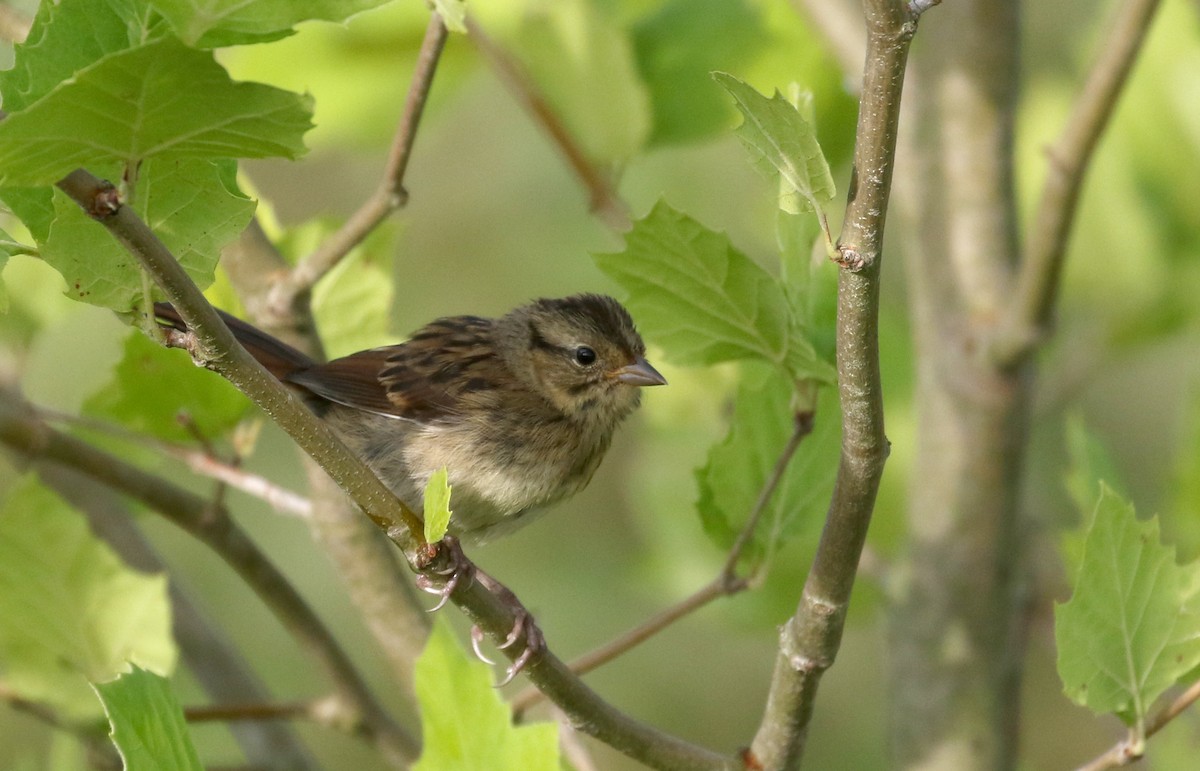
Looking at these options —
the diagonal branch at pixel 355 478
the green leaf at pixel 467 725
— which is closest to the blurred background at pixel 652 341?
the diagonal branch at pixel 355 478

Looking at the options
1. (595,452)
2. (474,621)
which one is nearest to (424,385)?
(595,452)

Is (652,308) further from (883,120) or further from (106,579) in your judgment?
(106,579)

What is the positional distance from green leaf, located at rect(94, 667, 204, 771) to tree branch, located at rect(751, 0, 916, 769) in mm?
785

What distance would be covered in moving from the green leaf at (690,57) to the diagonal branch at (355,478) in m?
1.49

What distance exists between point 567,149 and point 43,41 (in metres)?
1.69

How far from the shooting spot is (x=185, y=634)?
10.1 ft

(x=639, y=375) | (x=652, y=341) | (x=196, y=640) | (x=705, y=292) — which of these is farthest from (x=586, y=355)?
(x=705, y=292)

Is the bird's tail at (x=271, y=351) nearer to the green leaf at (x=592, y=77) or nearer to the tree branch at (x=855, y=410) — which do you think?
the green leaf at (x=592, y=77)

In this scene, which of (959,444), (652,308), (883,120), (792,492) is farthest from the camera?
(959,444)

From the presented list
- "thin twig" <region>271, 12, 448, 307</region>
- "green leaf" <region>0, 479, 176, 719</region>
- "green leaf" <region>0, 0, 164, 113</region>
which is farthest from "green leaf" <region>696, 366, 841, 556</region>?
"green leaf" <region>0, 0, 164, 113</region>

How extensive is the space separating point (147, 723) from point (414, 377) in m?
1.66

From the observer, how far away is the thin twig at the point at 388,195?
213 cm

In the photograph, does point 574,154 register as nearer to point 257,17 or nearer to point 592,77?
point 592,77

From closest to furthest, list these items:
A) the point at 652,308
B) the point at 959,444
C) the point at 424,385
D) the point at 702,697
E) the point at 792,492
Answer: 1. the point at 652,308
2. the point at 792,492
3. the point at 959,444
4. the point at 424,385
5. the point at 702,697
